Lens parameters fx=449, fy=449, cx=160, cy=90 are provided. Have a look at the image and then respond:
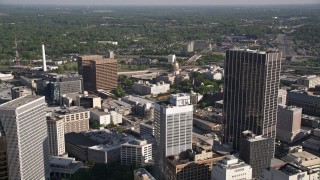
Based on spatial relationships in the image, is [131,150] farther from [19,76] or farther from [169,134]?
[19,76]

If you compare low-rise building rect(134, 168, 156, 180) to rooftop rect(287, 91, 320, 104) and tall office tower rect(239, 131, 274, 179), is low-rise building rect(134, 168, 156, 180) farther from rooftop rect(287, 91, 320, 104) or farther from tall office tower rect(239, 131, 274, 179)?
rooftop rect(287, 91, 320, 104)

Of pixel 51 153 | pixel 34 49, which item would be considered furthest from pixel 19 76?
pixel 51 153

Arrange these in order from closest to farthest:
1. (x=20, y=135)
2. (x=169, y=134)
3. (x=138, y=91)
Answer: (x=20, y=135) → (x=169, y=134) → (x=138, y=91)

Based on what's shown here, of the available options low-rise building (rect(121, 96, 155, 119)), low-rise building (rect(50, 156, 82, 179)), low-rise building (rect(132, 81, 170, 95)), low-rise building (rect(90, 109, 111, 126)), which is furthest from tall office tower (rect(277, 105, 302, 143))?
low-rise building (rect(132, 81, 170, 95))

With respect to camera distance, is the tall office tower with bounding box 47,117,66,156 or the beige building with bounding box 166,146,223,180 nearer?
the beige building with bounding box 166,146,223,180

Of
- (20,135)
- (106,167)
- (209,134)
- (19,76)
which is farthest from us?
(19,76)

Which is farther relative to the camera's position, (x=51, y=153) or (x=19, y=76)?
(x=19, y=76)
